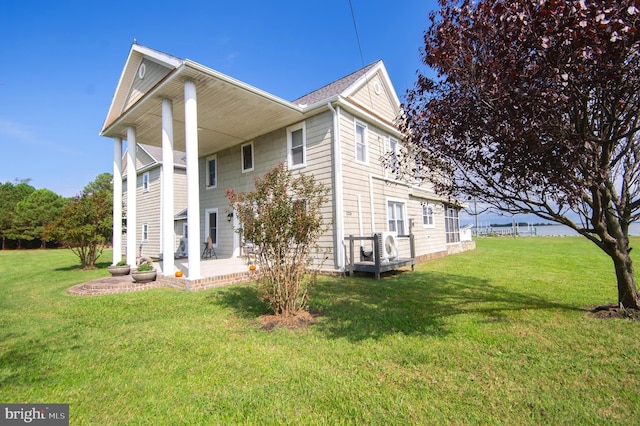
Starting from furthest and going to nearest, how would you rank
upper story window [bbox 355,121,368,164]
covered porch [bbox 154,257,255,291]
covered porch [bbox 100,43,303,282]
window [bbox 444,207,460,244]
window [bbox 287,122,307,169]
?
window [bbox 444,207,460,244]
upper story window [bbox 355,121,368,164]
window [bbox 287,122,307,169]
covered porch [bbox 100,43,303,282]
covered porch [bbox 154,257,255,291]

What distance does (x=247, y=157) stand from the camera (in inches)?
470

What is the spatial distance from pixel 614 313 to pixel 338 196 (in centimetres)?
620

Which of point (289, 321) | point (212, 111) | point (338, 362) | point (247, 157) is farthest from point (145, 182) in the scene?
point (338, 362)

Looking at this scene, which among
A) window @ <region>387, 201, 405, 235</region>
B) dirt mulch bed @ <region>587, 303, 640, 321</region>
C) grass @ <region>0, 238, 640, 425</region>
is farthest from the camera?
window @ <region>387, 201, 405, 235</region>

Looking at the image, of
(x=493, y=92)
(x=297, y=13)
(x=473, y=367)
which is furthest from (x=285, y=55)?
(x=473, y=367)

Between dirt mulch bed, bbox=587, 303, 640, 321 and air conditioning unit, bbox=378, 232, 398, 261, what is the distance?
16.1ft

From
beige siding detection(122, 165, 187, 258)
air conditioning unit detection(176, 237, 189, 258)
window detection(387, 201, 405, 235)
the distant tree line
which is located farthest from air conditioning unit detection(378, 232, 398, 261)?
beige siding detection(122, 165, 187, 258)

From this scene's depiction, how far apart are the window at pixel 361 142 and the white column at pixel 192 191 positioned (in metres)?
5.16

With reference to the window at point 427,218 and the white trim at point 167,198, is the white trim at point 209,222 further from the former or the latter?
the window at point 427,218

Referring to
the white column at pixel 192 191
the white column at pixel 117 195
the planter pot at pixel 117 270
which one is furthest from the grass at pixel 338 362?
the white column at pixel 117 195

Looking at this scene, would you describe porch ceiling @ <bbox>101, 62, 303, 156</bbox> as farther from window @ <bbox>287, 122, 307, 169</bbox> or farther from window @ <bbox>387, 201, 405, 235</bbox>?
window @ <bbox>387, 201, 405, 235</bbox>

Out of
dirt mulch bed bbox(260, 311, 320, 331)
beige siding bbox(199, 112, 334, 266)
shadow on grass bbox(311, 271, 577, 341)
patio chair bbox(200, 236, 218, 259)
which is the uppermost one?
beige siding bbox(199, 112, 334, 266)

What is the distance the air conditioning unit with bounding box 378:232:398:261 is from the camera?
8906 millimetres

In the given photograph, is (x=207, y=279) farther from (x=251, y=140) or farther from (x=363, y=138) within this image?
(x=363, y=138)
